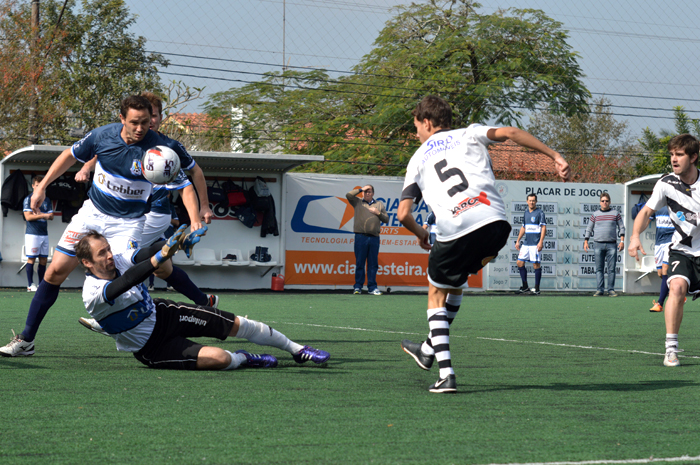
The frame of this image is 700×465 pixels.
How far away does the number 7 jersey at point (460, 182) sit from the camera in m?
4.57

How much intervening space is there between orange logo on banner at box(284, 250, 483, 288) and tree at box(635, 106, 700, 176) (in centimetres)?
2609

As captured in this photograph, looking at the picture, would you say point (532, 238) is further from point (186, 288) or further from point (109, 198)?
point (109, 198)

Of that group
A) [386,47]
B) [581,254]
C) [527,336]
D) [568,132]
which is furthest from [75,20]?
[568,132]

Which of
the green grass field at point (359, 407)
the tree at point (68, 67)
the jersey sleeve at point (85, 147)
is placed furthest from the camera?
the tree at point (68, 67)

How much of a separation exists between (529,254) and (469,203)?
1431 cm

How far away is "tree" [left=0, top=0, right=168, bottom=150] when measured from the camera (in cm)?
2553

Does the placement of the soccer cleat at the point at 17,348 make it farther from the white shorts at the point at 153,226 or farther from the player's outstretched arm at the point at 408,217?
the player's outstretched arm at the point at 408,217

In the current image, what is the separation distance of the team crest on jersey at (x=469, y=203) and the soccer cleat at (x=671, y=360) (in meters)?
2.43

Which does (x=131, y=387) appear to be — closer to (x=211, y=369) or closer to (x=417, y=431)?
(x=211, y=369)

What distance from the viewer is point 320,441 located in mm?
3199

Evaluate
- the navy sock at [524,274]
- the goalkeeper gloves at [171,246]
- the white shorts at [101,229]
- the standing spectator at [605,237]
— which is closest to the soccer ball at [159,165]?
the white shorts at [101,229]

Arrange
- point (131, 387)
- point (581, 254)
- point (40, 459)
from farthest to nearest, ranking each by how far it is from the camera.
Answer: point (581, 254) < point (131, 387) < point (40, 459)

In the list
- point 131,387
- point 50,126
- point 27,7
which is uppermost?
point 27,7

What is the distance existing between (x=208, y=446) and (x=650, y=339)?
6370 millimetres
